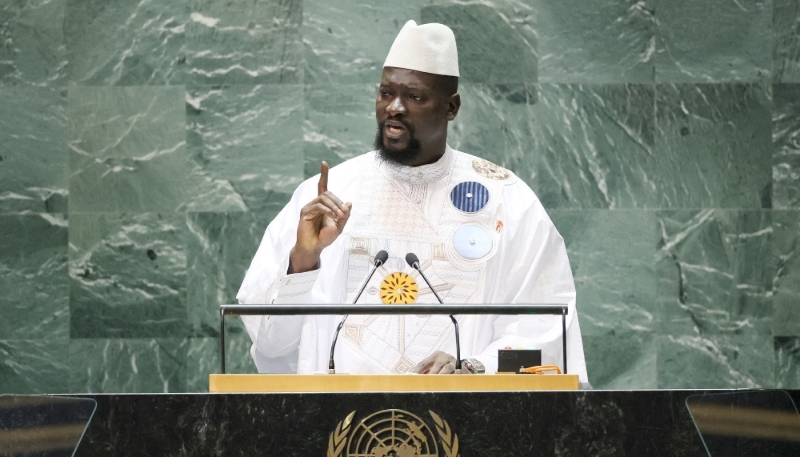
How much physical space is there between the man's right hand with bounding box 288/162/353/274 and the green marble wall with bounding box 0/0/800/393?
2563mm

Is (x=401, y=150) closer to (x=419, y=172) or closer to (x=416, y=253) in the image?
(x=419, y=172)

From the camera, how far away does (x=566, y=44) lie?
7.33 metres

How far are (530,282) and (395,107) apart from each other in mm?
940

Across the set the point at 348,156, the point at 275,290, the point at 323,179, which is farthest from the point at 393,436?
the point at 348,156

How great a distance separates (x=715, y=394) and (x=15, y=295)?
17.3ft

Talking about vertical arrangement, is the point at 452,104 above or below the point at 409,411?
above

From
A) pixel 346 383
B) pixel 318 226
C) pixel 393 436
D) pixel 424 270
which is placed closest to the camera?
pixel 393 436

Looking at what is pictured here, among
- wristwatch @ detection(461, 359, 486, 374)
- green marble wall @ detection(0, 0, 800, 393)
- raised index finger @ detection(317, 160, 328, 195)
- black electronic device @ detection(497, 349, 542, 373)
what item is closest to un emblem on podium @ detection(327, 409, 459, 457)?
black electronic device @ detection(497, 349, 542, 373)

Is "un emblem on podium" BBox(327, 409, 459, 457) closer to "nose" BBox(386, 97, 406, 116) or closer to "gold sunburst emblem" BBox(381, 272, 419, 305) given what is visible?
"gold sunburst emblem" BBox(381, 272, 419, 305)

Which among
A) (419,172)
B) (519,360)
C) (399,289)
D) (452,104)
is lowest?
(519,360)

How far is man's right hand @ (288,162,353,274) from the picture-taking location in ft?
14.7

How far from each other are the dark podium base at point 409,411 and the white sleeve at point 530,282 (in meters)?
1.78

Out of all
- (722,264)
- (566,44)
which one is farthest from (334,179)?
(722,264)

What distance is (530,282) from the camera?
5.17 metres
